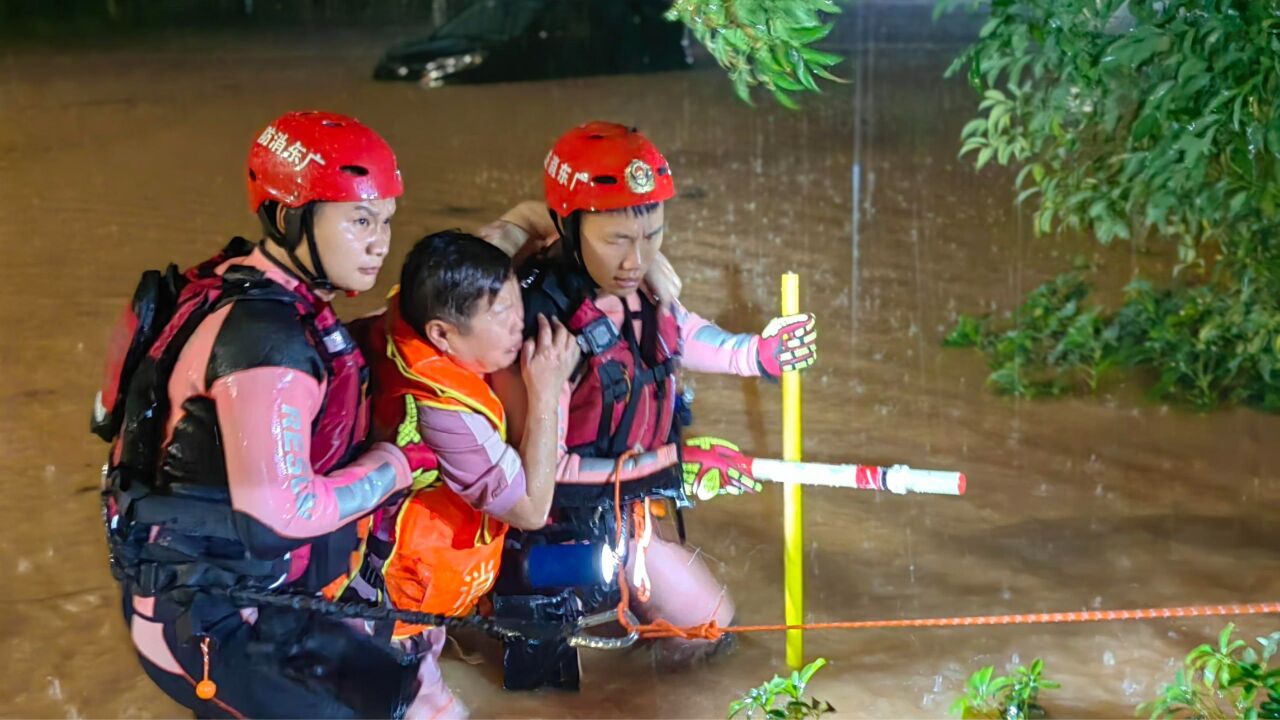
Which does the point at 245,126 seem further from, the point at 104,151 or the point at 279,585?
the point at 279,585

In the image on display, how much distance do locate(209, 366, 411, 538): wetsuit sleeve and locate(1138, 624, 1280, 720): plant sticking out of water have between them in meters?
2.26

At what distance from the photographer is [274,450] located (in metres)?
3.05

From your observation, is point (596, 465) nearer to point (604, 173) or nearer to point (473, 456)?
point (473, 456)

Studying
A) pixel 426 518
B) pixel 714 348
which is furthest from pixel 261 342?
pixel 714 348

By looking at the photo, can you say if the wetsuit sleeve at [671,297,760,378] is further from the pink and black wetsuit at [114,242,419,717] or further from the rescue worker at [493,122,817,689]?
the pink and black wetsuit at [114,242,419,717]

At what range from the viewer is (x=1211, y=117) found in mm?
4762

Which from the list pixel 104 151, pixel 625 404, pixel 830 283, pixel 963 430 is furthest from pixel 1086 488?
pixel 104 151

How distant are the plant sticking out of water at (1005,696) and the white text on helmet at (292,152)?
2.28 meters

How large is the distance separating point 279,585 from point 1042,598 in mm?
2863

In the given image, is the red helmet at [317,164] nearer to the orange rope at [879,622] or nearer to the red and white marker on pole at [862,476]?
the orange rope at [879,622]

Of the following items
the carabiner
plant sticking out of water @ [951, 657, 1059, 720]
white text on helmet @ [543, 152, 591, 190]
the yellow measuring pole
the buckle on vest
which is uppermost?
white text on helmet @ [543, 152, 591, 190]

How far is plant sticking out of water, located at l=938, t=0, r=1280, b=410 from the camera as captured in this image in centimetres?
479

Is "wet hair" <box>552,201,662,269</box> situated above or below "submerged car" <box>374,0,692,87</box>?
above

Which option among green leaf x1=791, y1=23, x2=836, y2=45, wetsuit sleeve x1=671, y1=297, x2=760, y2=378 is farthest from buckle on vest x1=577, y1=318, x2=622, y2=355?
green leaf x1=791, y1=23, x2=836, y2=45
